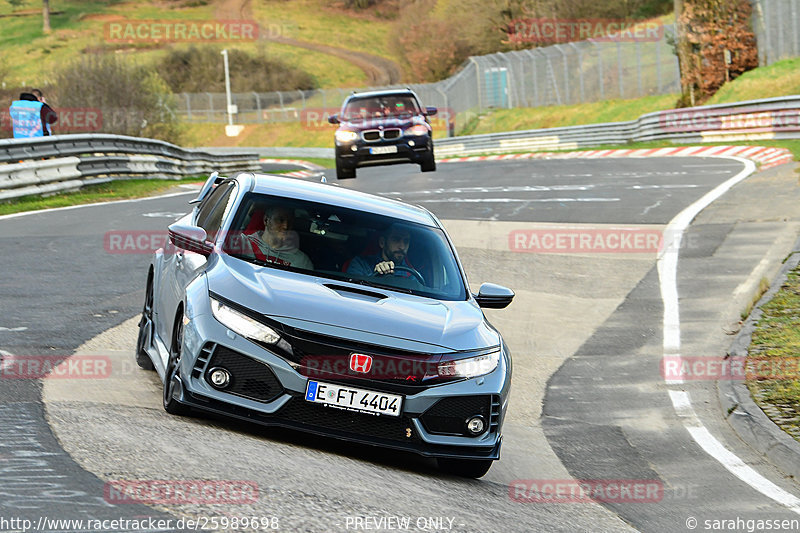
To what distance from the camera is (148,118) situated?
42.8m

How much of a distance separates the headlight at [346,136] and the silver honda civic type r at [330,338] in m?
16.5

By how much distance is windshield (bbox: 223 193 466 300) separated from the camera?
23.7ft

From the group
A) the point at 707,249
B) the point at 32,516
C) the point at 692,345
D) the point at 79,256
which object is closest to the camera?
the point at 32,516

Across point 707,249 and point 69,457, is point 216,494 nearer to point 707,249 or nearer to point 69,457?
point 69,457

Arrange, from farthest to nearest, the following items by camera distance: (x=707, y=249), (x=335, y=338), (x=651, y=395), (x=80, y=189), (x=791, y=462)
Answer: (x=80, y=189) → (x=707, y=249) → (x=651, y=395) → (x=791, y=462) → (x=335, y=338)

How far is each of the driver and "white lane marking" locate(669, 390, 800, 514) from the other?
8.58 ft

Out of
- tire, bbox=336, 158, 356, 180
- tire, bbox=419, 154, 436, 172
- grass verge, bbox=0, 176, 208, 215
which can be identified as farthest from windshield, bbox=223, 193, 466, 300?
tire, bbox=419, 154, 436, 172

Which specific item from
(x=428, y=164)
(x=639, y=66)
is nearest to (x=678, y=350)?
(x=428, y=164)

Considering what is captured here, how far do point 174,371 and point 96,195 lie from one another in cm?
1777

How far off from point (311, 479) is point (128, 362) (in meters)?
3.33

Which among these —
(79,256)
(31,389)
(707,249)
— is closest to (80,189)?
(79,256)

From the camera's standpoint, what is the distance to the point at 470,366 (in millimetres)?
6504

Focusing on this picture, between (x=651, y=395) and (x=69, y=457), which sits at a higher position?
(x=69, y=457)

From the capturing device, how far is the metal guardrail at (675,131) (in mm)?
32438
